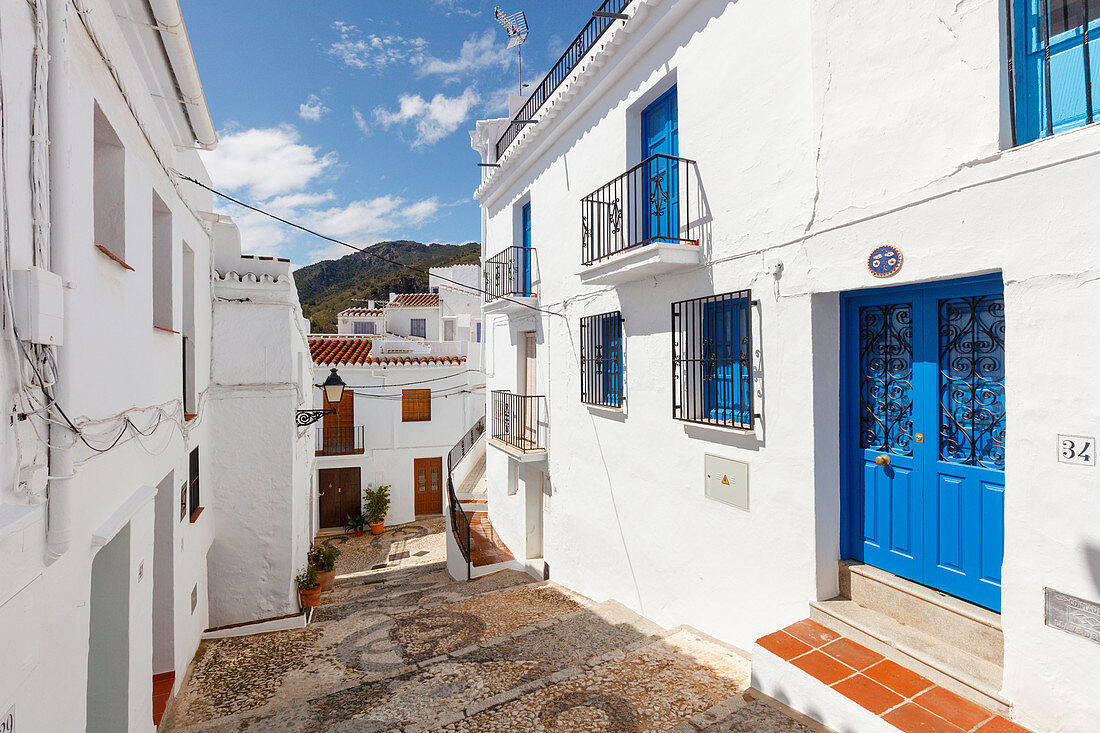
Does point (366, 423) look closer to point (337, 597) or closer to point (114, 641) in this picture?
point (337, 597)

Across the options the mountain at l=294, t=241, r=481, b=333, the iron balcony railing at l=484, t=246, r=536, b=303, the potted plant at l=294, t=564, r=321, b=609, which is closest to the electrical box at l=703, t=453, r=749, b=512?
the iron balcony railing at l=484, t=246, r=536, b=303

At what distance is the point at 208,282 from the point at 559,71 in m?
5.95

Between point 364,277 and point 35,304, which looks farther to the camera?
point 364,277

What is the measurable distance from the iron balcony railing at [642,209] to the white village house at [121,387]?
4130 mm

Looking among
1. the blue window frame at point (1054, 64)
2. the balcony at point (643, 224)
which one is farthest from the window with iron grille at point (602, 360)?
the blue window frame at point (1054, 64)

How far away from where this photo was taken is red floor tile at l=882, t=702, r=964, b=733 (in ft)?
9.45

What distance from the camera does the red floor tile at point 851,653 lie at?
351 cm

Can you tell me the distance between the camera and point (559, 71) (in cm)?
850

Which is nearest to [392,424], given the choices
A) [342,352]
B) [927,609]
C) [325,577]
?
[342,352]

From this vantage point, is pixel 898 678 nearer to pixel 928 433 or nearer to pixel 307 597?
pixel 928 433

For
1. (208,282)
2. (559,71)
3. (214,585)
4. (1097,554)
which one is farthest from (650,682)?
(559,71)

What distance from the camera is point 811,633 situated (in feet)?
12.8

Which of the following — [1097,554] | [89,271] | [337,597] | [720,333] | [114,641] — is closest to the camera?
[1097,554]

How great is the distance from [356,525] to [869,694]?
48.0 ft
